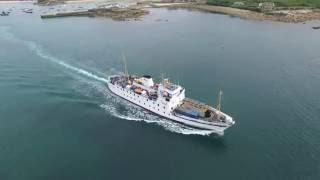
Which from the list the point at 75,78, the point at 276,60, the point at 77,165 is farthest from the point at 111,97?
the point at 276,60

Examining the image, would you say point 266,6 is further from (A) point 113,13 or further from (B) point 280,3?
(A) point 113,13

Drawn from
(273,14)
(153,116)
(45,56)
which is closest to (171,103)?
(153,116)

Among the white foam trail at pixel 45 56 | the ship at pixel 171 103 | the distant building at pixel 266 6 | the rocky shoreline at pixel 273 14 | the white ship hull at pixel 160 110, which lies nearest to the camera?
the white ship hull at pixel 160 110

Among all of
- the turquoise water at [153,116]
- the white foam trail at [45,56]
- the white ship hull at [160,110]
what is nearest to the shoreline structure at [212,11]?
the turquoise water at [153,116]

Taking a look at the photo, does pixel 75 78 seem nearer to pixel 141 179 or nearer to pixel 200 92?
pixel 200 92

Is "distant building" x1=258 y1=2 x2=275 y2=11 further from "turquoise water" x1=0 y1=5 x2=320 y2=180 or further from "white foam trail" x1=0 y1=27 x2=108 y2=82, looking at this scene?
"white foam trail" x1=0 y1=27 x2=108 y2=82

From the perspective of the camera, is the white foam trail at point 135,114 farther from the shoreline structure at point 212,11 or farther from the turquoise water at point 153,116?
the shoreline structure at point 212,11

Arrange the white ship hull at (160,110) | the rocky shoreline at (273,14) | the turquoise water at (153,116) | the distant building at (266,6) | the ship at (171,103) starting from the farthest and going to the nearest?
the distant building at (266,6) < the rocky shoreline at (273,14) < the ship at (171,103) < the white ship hull at (160,110) < the turquoise water at (153,116)

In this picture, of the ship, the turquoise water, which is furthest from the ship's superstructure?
the turquoise water
